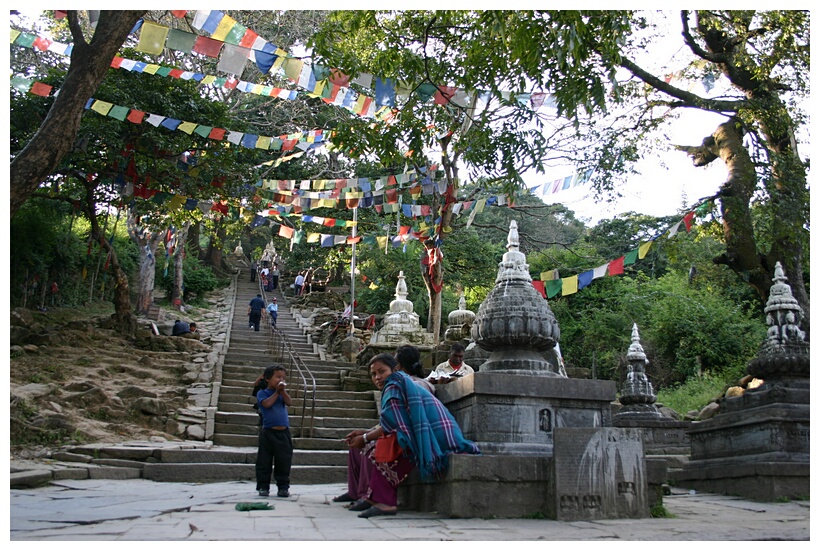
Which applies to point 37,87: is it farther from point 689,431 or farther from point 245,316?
point 245,316

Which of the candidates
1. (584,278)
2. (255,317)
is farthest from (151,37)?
(255,317)

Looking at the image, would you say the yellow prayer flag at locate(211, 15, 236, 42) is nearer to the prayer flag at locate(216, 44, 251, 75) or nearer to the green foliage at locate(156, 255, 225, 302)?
the prayer flag at locate(216, 44, 251, 75)

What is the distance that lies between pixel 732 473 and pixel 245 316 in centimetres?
2168

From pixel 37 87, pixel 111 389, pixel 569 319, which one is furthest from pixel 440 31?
pixel 569 319

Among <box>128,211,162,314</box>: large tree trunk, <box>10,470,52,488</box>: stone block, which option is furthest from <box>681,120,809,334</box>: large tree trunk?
<box>128,211,162,314</box>: large tree trunk

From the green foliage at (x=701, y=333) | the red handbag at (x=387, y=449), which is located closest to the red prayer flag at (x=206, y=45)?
the red handbag at (x=387, y=449)

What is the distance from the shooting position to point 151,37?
30.4 feet

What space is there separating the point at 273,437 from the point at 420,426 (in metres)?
1.99

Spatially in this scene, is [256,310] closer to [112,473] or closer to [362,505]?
[112,473]

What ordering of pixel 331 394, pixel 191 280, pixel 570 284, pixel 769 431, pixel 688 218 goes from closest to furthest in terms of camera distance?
pixel 769 431
pixel 570 284
pixel 688 218
pixel 331 394
pixel 191 280

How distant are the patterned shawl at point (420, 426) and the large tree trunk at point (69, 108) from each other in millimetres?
4296

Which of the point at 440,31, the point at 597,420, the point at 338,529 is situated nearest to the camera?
the point at 338,529

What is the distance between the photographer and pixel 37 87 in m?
12.8

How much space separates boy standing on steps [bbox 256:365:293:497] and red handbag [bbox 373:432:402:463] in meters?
1.55
